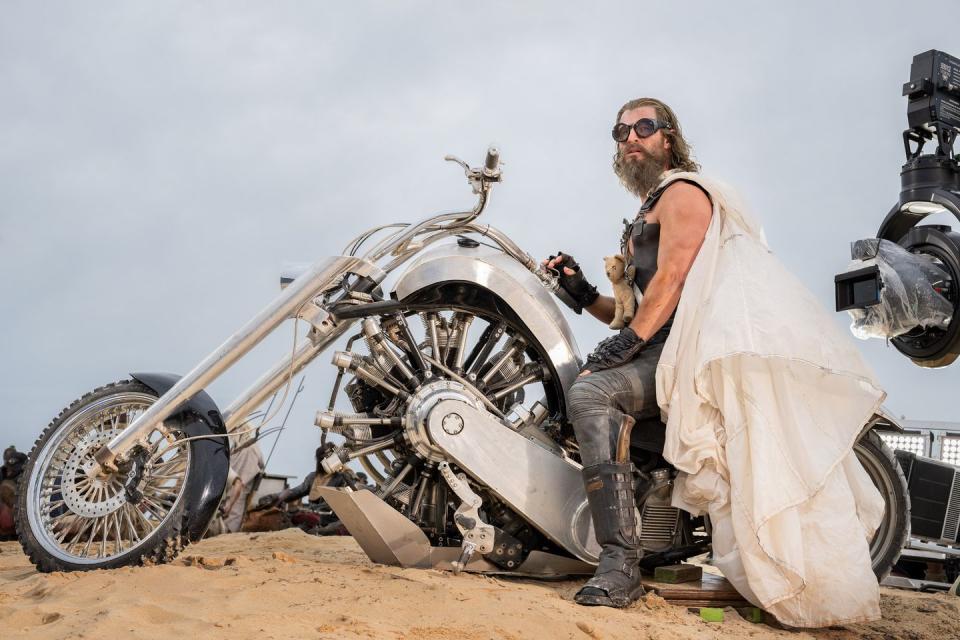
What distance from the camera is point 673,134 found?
386 centimetres

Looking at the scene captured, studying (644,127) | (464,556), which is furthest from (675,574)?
(644,127)

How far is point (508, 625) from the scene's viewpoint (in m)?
2.58

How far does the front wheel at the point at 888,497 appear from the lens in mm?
4105

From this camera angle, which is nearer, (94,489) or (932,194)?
(94,489)

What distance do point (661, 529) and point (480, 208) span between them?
1.50 meters

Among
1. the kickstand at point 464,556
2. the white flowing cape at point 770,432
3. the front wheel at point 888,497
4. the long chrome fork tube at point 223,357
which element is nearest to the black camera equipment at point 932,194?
the front wheel at point 888,497

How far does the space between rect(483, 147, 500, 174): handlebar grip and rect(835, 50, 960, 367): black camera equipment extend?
3.43 metres

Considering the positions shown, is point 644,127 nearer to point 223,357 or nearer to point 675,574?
point 675,574

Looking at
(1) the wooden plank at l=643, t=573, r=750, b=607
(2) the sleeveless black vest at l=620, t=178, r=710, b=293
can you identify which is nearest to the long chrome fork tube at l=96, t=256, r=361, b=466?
(2) the sleeveless black vest at l=620, t=178, r=710, b=293

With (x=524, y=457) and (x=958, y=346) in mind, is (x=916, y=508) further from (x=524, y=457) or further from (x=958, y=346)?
(x=524, y=457)

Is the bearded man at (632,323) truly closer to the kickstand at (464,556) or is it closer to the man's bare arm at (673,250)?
the man's bare arm at (673,250)

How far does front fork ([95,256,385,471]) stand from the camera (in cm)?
340

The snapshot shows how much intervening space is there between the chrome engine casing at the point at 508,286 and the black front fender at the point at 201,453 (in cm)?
89

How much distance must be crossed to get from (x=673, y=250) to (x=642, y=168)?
1.90ft
